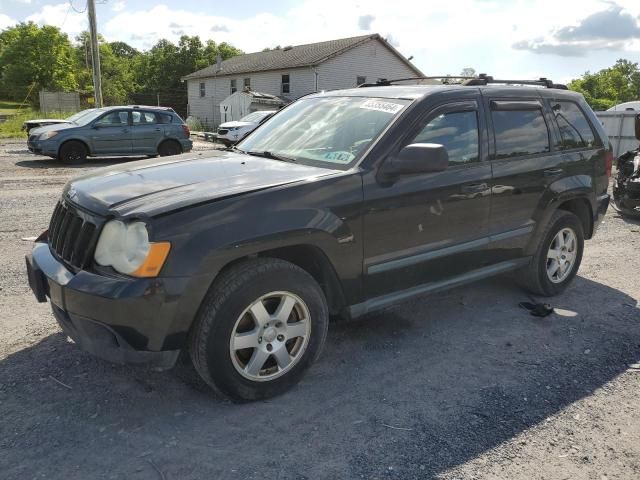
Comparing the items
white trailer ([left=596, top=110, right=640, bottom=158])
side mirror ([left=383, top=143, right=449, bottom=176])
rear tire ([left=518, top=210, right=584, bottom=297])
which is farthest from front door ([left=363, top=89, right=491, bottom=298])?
white trailer ([left=596, top=110, right=640, bottom=158])

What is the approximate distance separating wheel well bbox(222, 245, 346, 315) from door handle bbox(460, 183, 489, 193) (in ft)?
4.09

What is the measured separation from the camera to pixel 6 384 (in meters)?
3.33

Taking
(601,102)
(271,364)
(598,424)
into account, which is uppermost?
(601,102)

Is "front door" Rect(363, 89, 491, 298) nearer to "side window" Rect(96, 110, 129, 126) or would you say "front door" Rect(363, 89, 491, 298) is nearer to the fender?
the fender

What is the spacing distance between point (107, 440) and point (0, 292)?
8.36ft

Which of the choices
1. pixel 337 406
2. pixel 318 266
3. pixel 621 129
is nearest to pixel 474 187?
pixel 318 266

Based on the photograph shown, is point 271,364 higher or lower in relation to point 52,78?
lower

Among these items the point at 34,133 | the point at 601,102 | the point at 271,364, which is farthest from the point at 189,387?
the point at 601,102

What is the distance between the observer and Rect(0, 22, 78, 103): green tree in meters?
57.7

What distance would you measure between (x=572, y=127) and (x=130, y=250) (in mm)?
4075

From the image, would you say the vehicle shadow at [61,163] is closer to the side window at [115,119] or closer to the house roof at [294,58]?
the side window at [115,119]

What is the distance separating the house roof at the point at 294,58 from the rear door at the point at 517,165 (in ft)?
95.7

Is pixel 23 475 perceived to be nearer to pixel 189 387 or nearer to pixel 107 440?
pixel 107 440

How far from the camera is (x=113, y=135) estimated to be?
15.0m
